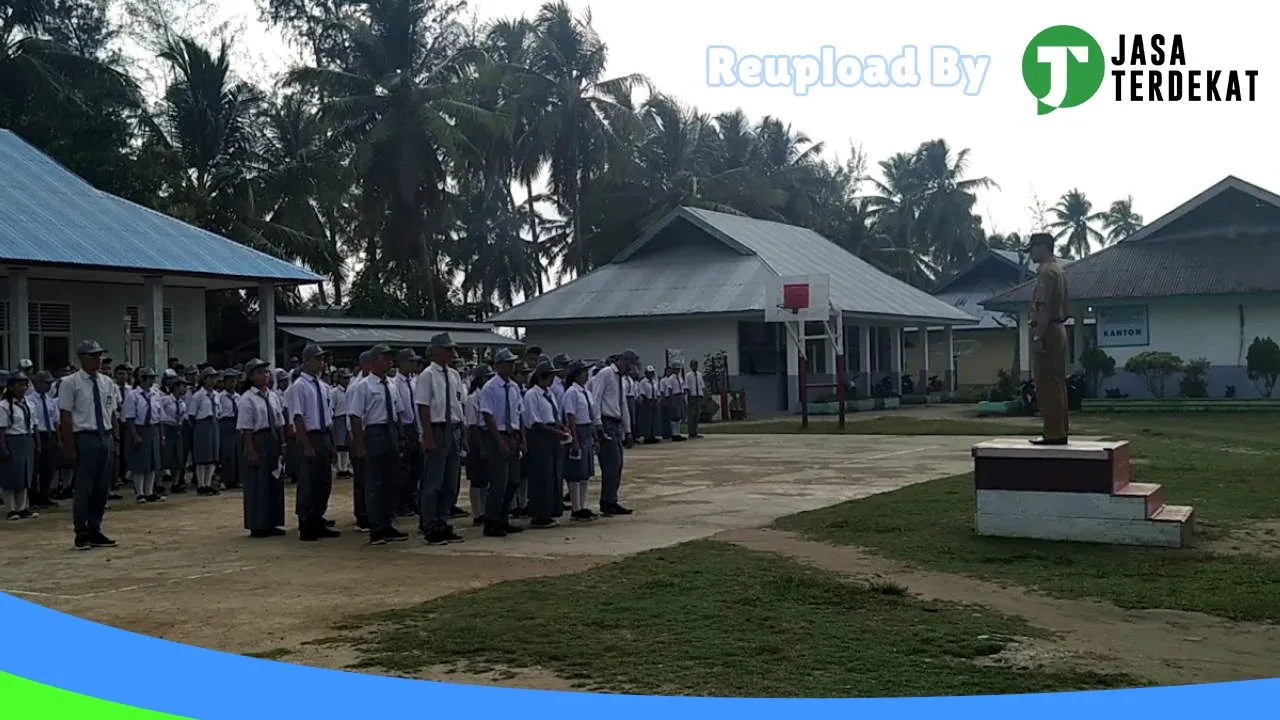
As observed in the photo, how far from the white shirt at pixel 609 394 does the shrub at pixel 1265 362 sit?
22.0 metres

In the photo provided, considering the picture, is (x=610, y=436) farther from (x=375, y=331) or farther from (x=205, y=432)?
(x=375, y=331)

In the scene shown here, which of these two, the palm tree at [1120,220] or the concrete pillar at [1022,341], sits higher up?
the palm tree at [1120,220]

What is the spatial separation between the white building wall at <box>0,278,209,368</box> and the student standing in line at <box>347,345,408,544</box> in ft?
44.3

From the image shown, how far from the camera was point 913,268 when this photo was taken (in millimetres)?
58625

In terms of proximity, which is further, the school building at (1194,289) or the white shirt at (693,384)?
the school building at (1194,289)

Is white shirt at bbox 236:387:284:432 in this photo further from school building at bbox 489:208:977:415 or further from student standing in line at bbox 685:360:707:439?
school building at bbox 489:208:977:415

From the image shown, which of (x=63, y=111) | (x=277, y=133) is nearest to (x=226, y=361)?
(x=63, y=111)

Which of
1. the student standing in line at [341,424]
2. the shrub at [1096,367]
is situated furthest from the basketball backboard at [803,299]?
the student standing in line at [341,424]

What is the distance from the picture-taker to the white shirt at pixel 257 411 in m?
11.4

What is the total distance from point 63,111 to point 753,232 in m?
19.2

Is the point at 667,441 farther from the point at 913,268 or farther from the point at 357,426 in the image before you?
the point at 913,268

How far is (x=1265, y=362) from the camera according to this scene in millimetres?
28984

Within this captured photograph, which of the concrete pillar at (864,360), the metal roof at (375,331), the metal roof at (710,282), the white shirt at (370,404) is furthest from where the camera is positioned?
the concrete pillar at (864,360)

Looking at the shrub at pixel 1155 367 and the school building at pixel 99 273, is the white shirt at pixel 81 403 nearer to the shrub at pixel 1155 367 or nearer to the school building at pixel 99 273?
the school building at pixel 99 273
